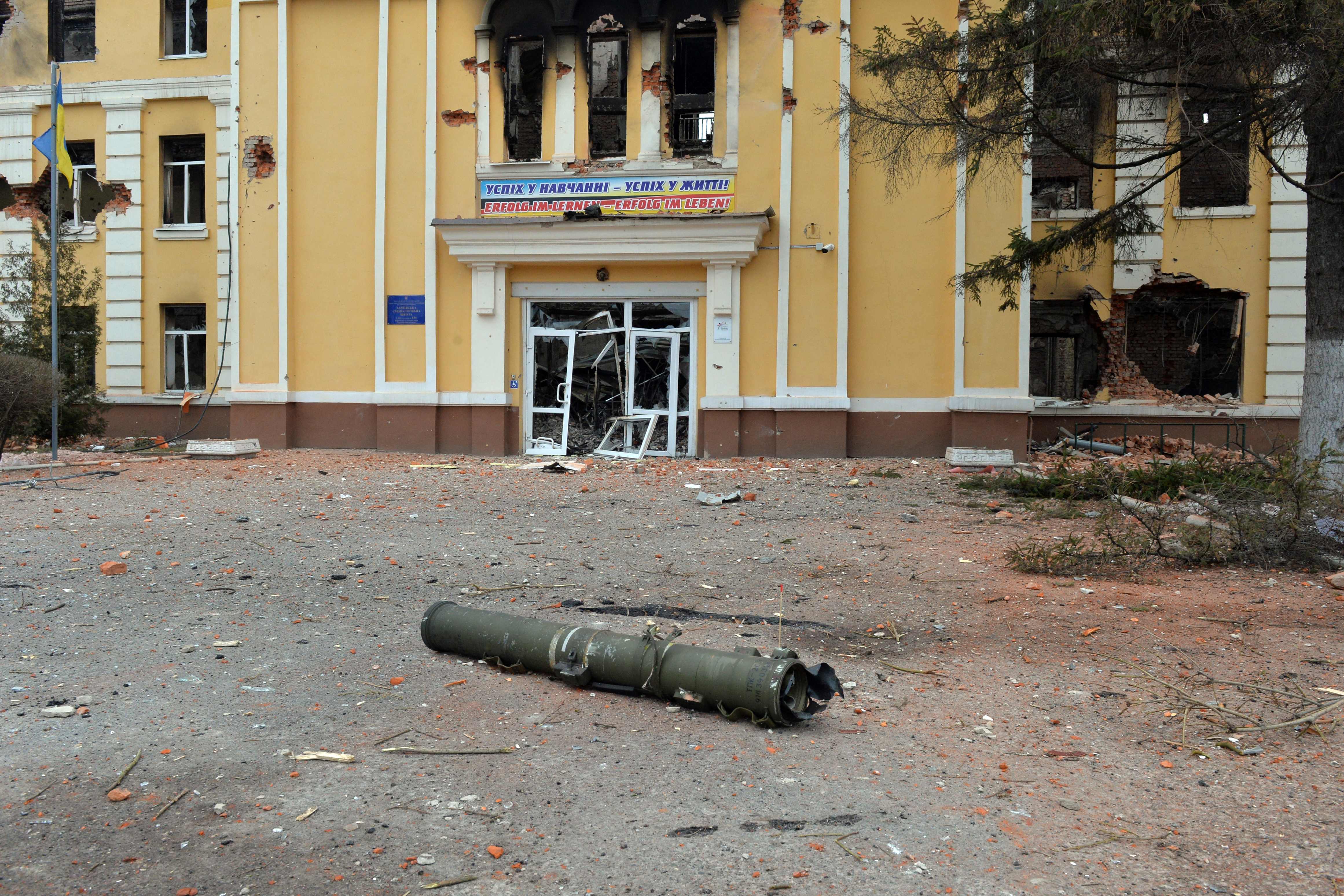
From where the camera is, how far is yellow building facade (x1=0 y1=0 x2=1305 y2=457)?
44.9 feet

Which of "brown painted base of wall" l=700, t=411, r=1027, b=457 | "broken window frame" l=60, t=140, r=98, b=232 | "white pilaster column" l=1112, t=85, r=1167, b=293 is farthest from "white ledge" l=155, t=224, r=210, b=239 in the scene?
"white pilaster column" l=1112, t=85, r=1167, b=293

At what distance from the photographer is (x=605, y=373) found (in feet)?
48.4

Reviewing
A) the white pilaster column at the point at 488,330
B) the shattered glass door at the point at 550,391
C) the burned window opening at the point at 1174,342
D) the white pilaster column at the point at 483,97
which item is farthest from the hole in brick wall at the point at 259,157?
the burned window opening at the point at 1174,342

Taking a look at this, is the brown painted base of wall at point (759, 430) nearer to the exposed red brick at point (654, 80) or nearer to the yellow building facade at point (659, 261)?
the yellow building facade at point (659, 261)

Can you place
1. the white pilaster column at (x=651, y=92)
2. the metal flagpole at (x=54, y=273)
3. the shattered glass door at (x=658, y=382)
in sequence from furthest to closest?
the shattered glass door at (x=658, y=382) → the white pilaster column at (x=651, y=92) → the metal flagpole at (x=54, y=273)

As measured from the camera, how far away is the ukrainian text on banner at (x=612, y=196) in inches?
548

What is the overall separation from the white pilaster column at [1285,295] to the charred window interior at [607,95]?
10.5 metres

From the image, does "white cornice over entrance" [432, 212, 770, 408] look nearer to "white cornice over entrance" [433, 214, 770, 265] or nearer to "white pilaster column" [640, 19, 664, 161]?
"white cornice over entrance" [433, 214, 770, 265]

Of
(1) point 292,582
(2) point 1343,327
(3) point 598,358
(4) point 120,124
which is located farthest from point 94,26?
(2) point 1343,327

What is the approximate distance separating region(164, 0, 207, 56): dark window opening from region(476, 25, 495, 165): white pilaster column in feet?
23.9

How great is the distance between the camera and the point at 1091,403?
15578 millimetres

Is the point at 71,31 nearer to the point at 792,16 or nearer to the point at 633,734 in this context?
the point at 792,16

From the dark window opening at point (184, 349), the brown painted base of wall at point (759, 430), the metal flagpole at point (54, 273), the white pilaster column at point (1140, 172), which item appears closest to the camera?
the white pilaster column at point (1140, 172)

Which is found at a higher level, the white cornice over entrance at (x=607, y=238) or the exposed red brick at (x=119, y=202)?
the exposed red brick at (x=119, y=202)
